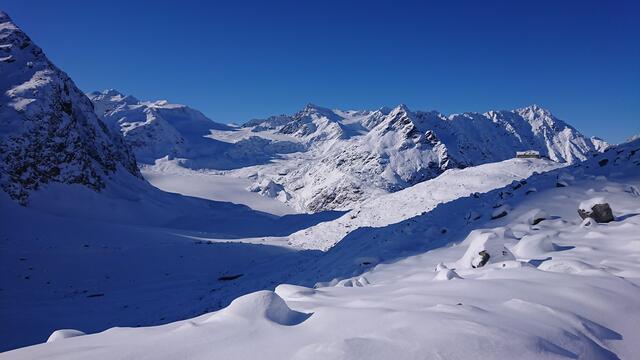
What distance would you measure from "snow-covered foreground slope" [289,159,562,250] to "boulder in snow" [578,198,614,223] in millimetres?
15937

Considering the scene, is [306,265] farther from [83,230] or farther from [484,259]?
[83,230]

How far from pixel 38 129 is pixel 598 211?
46892mm

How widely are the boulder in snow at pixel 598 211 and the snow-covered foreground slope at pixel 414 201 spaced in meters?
15.9

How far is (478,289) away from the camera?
15.4ft

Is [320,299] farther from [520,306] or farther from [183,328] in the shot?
[520,306]

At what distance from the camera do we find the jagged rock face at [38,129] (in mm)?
34844

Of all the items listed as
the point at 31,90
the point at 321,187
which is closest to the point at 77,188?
the point at 31,90

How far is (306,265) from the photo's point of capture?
51.7 ft

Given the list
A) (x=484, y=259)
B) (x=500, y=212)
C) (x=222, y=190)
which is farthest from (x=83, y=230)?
(x=222, y=190)

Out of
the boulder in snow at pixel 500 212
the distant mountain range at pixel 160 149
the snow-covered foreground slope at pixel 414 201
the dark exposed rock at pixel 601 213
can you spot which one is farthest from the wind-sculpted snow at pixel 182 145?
the dark exposed rock at pixel 601 213

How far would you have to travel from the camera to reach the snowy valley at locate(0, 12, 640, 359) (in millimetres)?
3338

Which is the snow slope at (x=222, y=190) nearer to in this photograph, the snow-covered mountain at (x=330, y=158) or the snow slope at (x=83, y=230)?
the snow-covered mountain at (x=330, y=158)

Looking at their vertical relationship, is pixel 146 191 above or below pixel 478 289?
above

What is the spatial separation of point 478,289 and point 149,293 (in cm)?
1591
